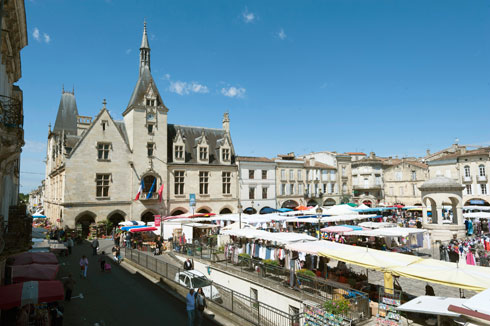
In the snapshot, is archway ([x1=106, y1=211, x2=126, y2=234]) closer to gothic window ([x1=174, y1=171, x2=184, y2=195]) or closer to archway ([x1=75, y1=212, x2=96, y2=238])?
archway ([x1=75, y1=212, x2=96, y2=238])

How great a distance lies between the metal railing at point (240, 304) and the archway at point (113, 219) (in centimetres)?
1578

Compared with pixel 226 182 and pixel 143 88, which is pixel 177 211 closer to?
pixel 226 182

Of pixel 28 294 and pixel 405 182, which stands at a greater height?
pixel 405 182

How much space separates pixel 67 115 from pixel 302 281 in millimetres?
51291

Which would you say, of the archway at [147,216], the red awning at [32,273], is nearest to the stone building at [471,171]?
the archway at [147,216]

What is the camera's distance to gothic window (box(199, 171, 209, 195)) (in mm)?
39969

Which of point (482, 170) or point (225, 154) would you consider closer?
point (225, 154)

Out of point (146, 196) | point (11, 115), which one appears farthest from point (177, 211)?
point (11, 115)

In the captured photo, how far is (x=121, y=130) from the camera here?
121ft

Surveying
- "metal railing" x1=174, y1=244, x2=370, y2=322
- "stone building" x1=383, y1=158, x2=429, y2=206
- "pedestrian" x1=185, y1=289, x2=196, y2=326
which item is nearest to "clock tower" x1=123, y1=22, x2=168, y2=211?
"metal railing" x1=174, y1=244, x2=370, y2=322

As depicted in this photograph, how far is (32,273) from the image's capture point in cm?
1130

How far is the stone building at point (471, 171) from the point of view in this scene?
44750mm

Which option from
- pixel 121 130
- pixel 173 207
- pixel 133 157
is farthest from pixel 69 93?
pixel 173 207

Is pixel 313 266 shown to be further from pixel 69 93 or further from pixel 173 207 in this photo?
pixel 69 93
